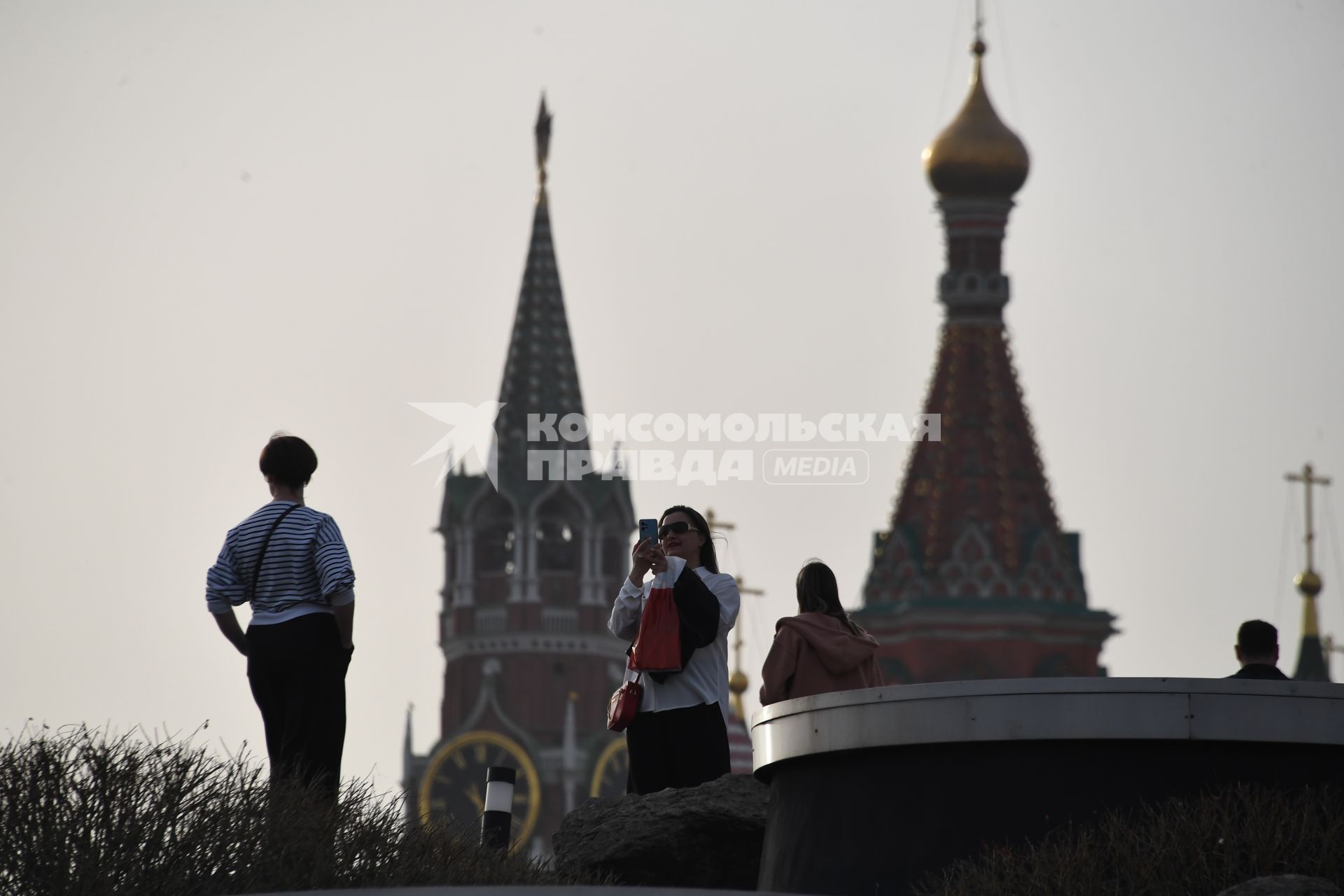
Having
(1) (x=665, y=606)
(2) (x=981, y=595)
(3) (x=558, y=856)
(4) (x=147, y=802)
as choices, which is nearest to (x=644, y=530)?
(1) (x=665, y=606)

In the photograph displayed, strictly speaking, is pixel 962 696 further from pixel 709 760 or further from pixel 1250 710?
pixel 709 760

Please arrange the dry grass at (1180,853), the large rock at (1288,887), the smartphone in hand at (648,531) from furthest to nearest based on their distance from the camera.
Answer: the smartphone in hand at (648,531), the dry grass at (1180,853), the large rock at (1288,887)

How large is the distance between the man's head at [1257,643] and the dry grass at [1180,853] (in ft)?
4.89

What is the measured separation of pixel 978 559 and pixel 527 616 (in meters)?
18.0

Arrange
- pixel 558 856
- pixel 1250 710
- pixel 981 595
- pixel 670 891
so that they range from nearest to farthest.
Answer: pixel 670 891
pixel 1250 710
pixel 558 856
pixel 981 595

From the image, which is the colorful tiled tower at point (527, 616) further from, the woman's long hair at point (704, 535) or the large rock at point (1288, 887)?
the large rock at point (1288, 887)

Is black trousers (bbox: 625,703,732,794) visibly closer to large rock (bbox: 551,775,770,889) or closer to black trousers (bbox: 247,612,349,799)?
large rock (bbox: 551,775,770,889)

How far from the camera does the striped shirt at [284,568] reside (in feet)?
32.6

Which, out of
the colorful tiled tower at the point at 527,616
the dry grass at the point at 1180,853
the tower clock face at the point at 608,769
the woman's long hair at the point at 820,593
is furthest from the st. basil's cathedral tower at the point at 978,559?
the dry grass at the point at 1180,853

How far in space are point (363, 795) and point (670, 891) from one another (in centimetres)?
156

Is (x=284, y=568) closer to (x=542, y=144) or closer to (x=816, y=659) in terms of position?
(x=816, y=659)

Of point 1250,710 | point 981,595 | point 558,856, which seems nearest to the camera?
point 1250,710

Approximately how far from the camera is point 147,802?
9453 mm

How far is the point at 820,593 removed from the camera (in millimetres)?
10797
